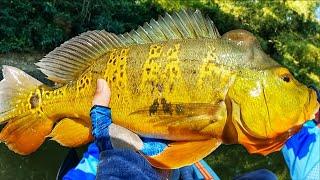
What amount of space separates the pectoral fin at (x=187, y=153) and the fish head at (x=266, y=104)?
0.07 m

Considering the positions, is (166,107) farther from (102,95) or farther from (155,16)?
(155,16)

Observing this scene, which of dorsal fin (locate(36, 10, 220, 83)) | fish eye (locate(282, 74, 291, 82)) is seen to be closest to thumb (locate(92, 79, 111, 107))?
dorsal fin (locate(36, 10, 220, 83))

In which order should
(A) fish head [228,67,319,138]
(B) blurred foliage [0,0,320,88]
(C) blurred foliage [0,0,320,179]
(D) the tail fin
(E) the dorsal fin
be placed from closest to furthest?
(A) fish head [228,67,319,138], (E) the dorsal fin, (D) the tail fin, (C) blurred foliage [0,0,320,179], (B) blurred foliage [0,0,320,88]

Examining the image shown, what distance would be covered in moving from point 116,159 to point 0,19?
7.50 meters

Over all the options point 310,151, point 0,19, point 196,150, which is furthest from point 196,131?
point 0,19

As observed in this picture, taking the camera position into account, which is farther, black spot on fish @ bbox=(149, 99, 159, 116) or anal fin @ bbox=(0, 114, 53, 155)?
anal fin @ bbox=(0, 114, 53, 155)

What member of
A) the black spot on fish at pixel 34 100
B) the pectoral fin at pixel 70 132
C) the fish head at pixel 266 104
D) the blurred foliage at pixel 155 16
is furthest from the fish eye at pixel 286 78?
the blurred foliage at pixel 155 16

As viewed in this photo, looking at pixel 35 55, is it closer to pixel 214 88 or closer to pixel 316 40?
pixel 316 40

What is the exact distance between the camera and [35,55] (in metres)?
8.09

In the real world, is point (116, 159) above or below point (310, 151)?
above

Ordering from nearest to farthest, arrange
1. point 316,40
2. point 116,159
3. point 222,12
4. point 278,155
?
point 116,159 < point 278,155 < point 222,12 < point 316,40

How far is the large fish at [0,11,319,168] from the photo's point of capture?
1.25 metres

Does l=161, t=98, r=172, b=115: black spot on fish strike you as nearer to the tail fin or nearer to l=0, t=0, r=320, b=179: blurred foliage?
the tail fin

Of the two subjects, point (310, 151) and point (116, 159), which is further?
point (310, 151)
